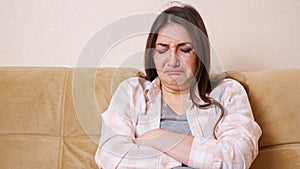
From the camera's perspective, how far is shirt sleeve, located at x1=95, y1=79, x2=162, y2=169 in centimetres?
120

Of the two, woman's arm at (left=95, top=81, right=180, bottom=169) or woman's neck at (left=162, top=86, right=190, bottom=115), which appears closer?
woman's arm at (left=95, top=81, right=180, bottom=169)

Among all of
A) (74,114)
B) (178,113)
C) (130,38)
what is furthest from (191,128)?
(130,38)

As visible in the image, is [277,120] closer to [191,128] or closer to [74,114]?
[191,128]

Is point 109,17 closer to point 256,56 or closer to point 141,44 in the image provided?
point 141,44

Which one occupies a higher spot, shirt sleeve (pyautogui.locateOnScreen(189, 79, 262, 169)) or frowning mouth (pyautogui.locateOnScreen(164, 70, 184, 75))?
frowning mouth (pyautogui.locateOnScreen(164, 70, 184, 75))

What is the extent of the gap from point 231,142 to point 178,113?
0.74 ft

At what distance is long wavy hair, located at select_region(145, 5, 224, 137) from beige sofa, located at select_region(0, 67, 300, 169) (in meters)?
0.18

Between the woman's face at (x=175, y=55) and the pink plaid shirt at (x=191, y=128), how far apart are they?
85 millimetres

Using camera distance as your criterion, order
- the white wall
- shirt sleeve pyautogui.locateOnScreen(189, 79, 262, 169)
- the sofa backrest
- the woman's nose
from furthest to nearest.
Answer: the white wall, the sofa backrest, the woman's nose, shirt sleeve pyautogui.locateOnScreen(189, 79, 262, 169)

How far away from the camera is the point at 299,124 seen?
143cm

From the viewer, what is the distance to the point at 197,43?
133cm

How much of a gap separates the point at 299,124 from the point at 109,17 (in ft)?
2.86

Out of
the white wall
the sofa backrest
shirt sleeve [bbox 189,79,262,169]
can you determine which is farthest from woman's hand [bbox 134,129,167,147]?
the white wall

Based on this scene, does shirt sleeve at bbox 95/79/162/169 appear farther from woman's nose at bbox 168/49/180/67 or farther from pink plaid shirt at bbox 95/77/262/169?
woman's nose at bbox 168/49/180/67
